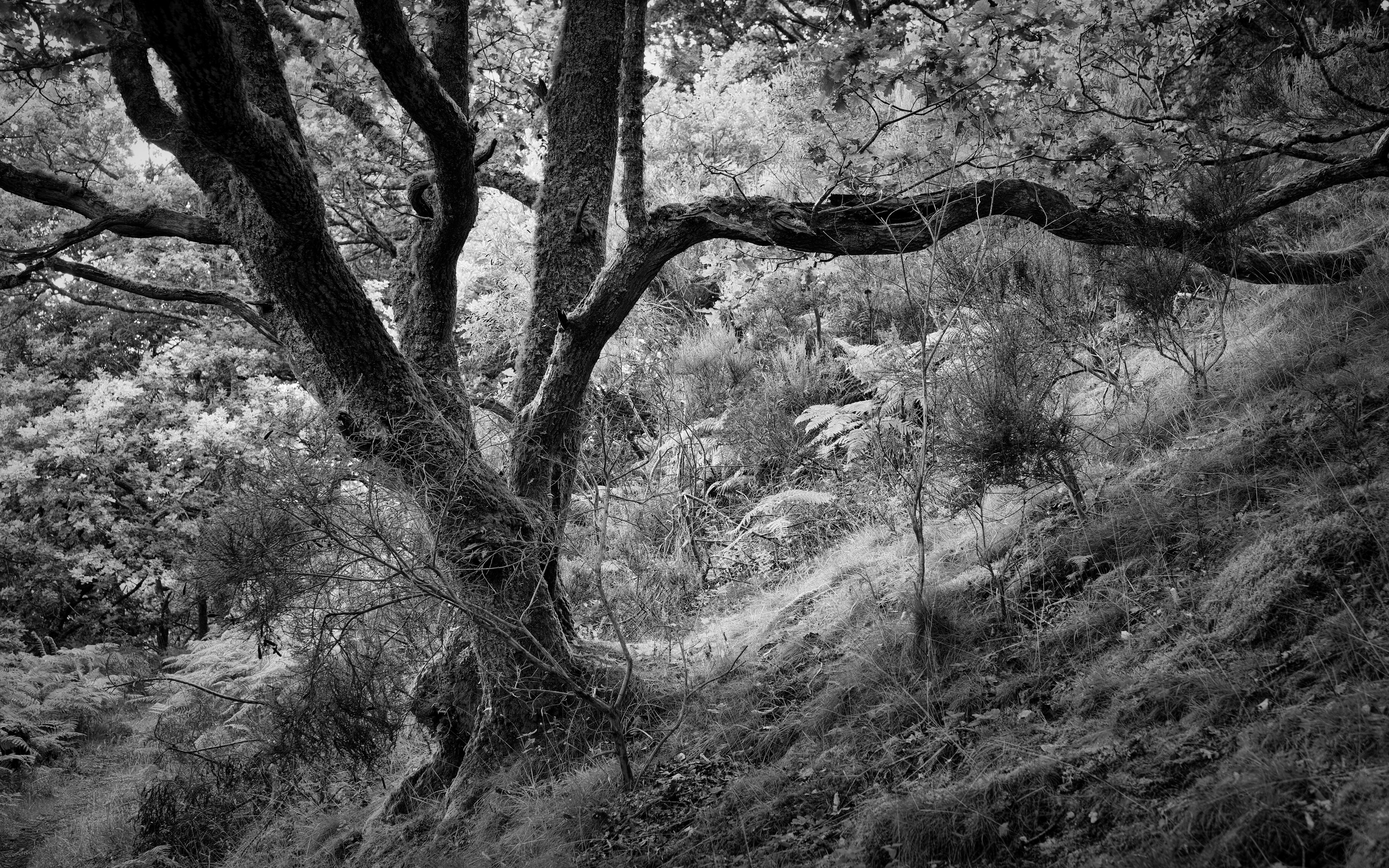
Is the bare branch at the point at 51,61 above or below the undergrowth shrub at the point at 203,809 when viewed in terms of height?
above

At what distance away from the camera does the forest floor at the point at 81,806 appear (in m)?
5.51

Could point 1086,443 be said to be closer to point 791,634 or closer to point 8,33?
point 791,634

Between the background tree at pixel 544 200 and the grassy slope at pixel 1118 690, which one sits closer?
the grassy slope at pixel 1118 690

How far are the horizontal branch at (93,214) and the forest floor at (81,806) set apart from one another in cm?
380

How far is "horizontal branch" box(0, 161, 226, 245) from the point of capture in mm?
4652

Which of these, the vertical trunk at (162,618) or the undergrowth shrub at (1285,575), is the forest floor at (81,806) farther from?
the undergrowth shrub at (1285,575)

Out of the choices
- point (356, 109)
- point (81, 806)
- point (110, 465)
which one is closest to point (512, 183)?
point (356, 109)

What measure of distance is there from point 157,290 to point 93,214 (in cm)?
51

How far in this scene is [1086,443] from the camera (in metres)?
4.52

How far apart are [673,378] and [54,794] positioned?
21.0 feet

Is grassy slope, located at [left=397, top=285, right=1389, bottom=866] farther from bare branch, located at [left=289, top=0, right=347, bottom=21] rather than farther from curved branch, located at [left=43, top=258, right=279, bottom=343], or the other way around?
bare branch, located at [left=289, top=0, right=347, bottom=21]

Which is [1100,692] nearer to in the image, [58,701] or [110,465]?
[58,701]

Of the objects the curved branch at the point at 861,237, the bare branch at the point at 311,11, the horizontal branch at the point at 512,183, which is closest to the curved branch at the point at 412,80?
the curved branch at the point at 861,237

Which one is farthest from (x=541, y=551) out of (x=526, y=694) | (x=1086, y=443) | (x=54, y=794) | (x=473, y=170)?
(x=54, y=794)
